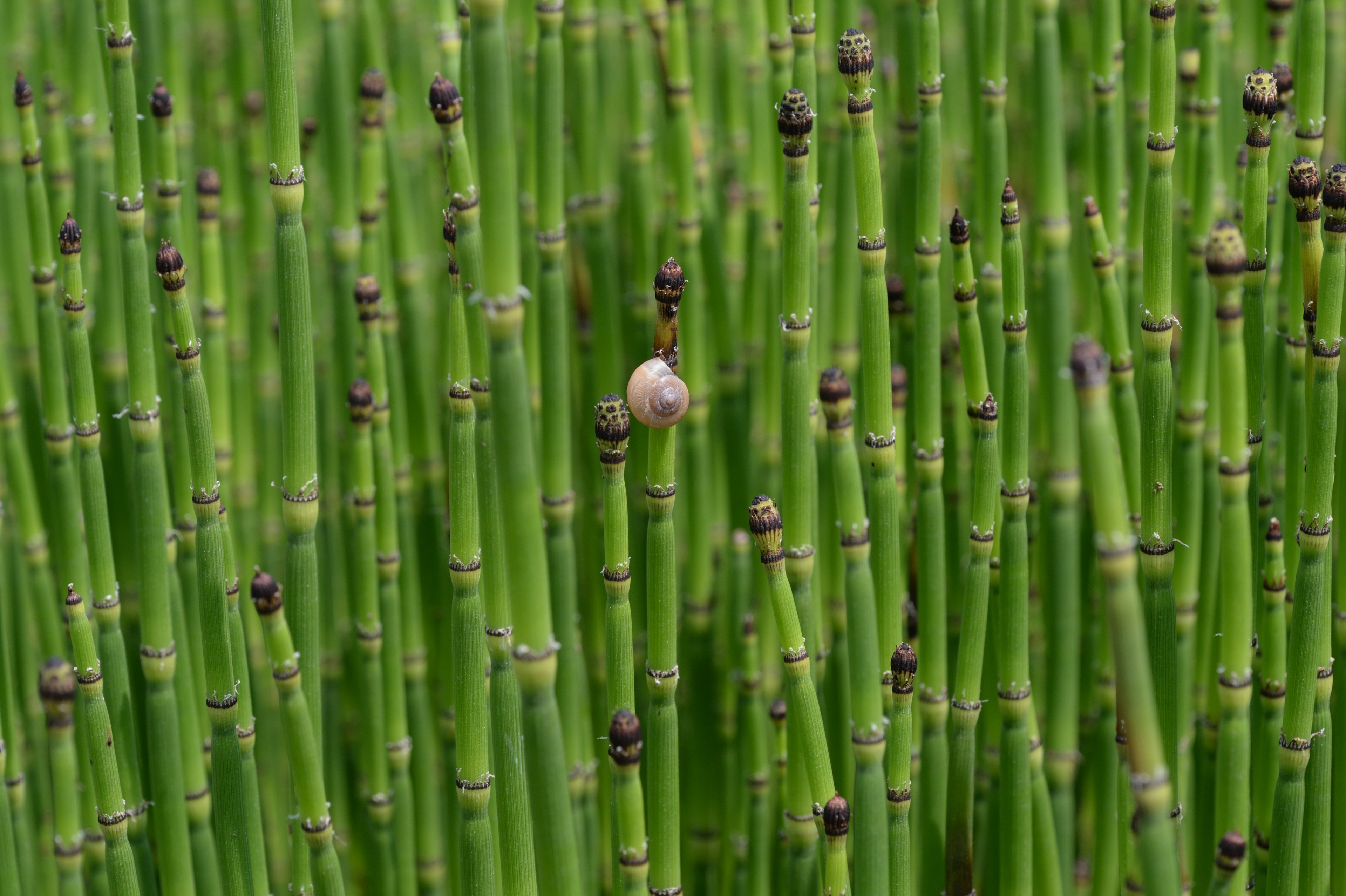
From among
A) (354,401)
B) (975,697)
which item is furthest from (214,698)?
(975,697)

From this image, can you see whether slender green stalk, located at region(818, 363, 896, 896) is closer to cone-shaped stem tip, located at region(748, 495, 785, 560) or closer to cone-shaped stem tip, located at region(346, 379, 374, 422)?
cone-shaped stem tip, located at region(748, 495, 785, 560)

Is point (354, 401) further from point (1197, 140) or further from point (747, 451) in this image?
point (1197, 140)

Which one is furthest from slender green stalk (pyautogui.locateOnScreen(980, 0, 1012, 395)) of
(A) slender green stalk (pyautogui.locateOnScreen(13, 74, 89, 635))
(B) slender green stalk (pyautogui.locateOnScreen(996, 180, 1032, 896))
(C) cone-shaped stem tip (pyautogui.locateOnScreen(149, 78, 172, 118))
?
(A) slender green stalk (pyautogui.locateOnScreen(13, 74, 89, 635))

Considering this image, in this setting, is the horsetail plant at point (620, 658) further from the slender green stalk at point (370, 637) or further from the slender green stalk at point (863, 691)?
the slender green stalk at point (370, 637)

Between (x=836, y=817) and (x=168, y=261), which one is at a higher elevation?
(x=168, y=261)

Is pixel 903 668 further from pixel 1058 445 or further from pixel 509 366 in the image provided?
pixel 509 366

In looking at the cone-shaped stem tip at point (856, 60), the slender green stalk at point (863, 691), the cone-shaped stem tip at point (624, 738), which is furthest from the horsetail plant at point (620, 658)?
the cone-shaped stem tip at point (856, 60)

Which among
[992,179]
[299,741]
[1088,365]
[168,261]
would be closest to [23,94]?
[168,261]
